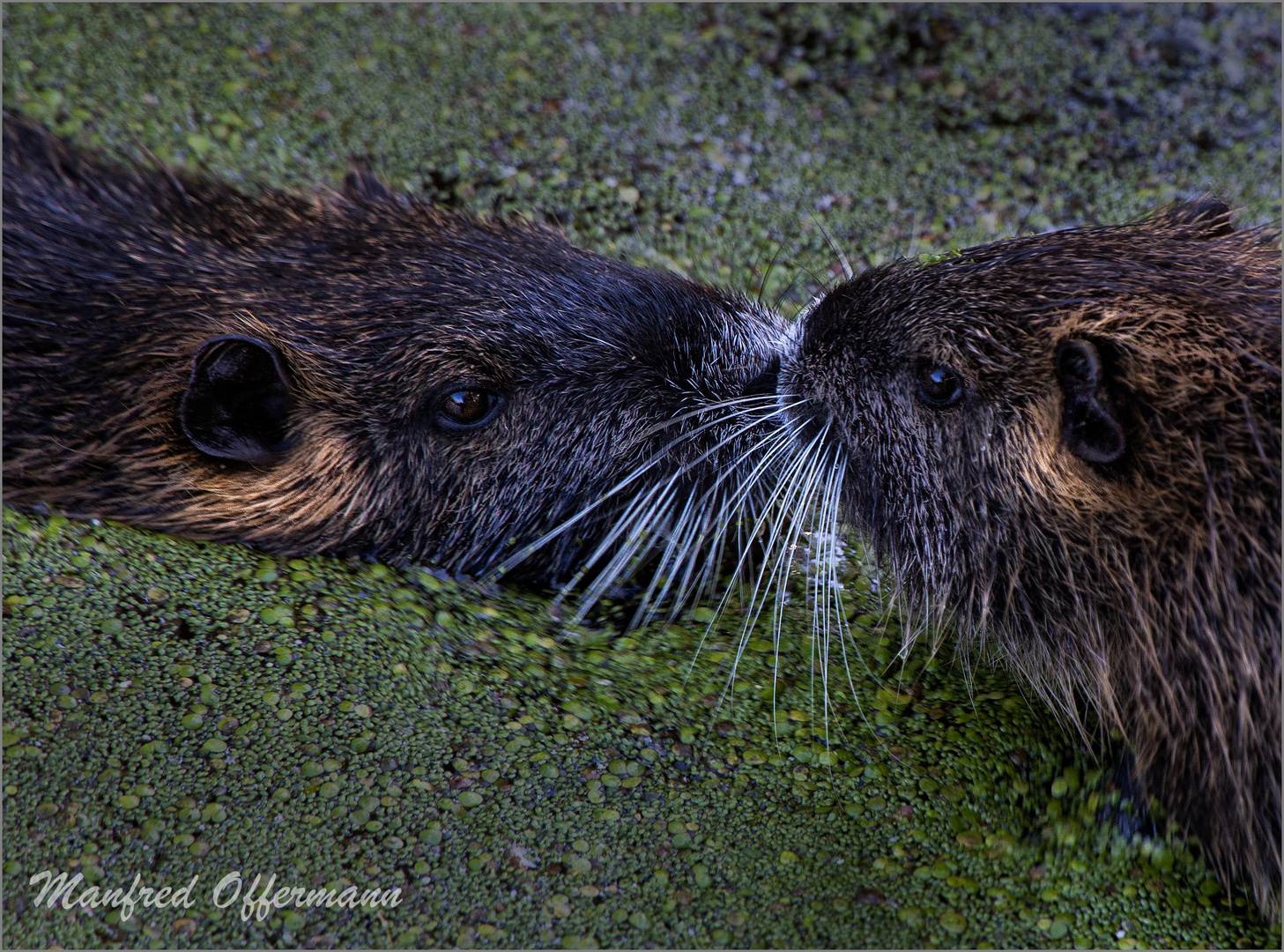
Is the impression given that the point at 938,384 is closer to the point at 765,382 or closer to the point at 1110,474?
the point at 1110,474

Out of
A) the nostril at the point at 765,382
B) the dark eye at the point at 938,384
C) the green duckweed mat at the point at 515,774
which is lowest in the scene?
the green duckweed mat at the point at 515,774

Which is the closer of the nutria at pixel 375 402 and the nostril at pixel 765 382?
the nutria at pixel 375 402

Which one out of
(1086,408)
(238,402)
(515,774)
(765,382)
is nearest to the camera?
(1086,408)

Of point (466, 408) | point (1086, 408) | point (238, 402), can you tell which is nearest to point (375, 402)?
point (466, 408)

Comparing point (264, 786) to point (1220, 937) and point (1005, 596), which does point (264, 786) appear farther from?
point (1220, 937)

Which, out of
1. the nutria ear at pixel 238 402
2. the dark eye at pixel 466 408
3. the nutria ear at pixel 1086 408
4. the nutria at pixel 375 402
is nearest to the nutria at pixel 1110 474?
the nutria ear at pixel 1086 408

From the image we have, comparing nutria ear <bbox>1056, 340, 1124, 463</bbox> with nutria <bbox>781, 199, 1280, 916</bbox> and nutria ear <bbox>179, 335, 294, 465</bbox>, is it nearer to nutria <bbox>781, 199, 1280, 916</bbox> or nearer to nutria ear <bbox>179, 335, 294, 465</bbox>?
nutria <bbox>781, 199, 1280, 916</bbox>

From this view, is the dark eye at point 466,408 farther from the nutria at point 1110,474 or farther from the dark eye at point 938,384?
the dark eye at point 938,384

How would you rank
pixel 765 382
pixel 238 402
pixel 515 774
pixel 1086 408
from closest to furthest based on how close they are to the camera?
pixel 1086 408 → pixel 515 774 → pixel 238 402 → pixel 765 382
